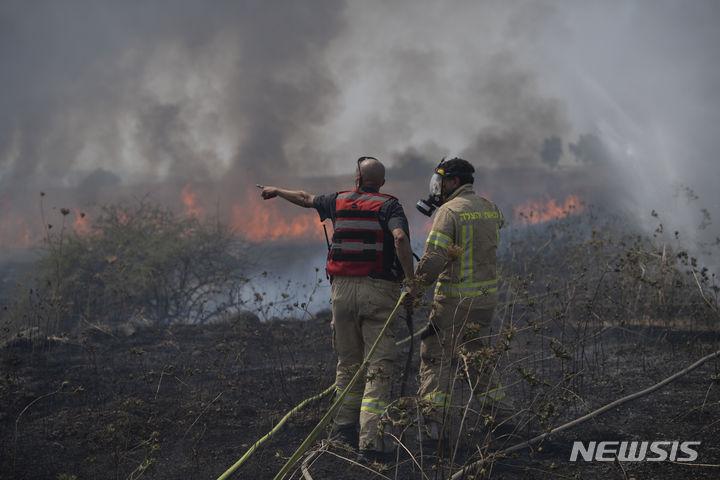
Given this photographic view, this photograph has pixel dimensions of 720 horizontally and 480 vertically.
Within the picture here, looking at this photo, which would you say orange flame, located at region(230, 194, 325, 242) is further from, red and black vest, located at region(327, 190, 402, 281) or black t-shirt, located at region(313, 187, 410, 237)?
black t-shirt, located at region(313, 187, 410, 237)

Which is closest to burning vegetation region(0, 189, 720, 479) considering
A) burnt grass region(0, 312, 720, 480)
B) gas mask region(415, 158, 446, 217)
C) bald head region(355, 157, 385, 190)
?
burnt grass region(0, 312, 720, 480)

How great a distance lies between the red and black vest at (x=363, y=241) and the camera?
4074 millimetres

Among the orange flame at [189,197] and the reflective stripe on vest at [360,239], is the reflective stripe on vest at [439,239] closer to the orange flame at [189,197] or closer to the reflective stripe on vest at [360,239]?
the reflective stripe on vest at [360,239]

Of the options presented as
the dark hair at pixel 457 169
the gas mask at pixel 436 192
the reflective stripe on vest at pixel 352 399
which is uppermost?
the dark hair at pixel 457 169

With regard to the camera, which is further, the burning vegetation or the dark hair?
the dark hair

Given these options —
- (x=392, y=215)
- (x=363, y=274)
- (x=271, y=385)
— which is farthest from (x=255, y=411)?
(x=392, y=215)

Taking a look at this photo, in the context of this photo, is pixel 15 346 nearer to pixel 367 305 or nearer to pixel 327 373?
pixel 327 373

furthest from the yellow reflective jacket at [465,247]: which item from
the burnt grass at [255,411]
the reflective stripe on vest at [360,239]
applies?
the burnt grass at [255,411]

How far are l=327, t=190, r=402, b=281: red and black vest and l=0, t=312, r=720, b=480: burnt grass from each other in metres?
1.31

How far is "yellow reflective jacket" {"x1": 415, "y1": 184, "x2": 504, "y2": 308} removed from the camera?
13.2 feet

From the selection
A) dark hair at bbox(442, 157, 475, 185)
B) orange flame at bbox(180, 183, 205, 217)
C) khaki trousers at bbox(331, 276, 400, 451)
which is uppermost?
orange flame at bbox(180, 183, 205, 217)

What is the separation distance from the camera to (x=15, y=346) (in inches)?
260

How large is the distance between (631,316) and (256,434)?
6.02m

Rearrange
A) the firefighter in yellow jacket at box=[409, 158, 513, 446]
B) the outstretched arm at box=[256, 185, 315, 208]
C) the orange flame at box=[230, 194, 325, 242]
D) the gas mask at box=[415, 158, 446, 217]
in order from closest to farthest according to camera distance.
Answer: the firefighter in yellow jacket at box=[409, 158, 513, 446]
the gas mask at box=[415, 158, 446, 217]
the outstretched arm at box=[256, 185, 315, 208]
the orange flame at box=[230, 194, 325, 242]
